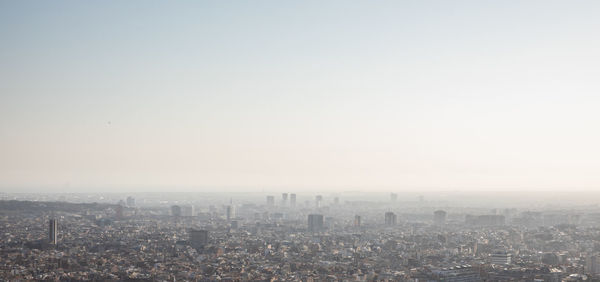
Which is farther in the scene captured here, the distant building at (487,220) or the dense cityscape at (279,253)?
the distant building at (487,220)

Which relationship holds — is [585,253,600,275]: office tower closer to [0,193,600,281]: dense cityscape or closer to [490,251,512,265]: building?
[0,193,600,281]: dense cityscape

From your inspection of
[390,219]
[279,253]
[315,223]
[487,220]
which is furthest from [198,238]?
[487,220]

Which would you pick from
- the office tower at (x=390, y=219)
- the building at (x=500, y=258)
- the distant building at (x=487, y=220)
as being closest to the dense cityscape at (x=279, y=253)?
the building at (x=500, y=258)

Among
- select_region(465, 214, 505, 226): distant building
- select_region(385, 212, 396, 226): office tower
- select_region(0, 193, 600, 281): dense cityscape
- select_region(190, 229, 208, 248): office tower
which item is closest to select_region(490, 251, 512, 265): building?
select_region(0, 193, 600, 281): dense cityscape

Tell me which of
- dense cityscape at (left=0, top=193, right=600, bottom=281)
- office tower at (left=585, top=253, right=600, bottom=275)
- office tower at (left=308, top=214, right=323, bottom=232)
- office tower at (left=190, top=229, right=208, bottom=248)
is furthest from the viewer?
office tower at (left=308, top=214, right=323, bottom=232)

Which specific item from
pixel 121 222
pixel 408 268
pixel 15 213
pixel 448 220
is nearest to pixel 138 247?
pixel 408 268

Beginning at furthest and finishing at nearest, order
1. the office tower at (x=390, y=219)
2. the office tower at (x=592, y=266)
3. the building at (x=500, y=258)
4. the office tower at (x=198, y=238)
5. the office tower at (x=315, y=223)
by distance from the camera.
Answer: the office tower at (x=390, y=219), the office tower at (x=315, y=223), the office tower at (x=198, y=238), the building at (x=500, y=258), the office tower at (x=592, y=266)

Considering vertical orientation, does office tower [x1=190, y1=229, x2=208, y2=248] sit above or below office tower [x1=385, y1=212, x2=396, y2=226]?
above

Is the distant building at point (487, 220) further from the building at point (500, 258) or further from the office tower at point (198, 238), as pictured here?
the office tower at point (198, 238)

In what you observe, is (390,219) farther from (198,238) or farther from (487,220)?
(198,238)
